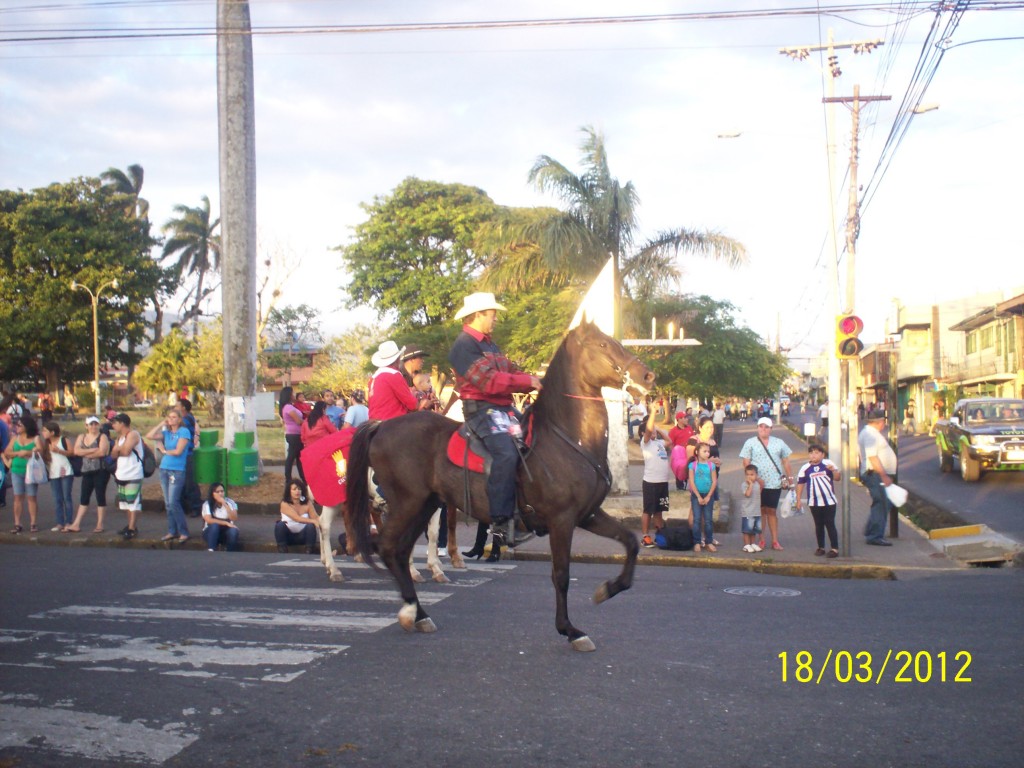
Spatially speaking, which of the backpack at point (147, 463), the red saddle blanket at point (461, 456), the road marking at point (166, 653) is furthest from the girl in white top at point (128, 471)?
the red saddle blanket at point (461, 456)

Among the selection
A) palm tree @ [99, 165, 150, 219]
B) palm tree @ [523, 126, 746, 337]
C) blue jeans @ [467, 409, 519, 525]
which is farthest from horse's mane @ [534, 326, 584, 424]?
palm tree @ [99, 165, 150, 219]

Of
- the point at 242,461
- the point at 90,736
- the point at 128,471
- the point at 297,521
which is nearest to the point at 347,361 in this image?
the point at 242,461

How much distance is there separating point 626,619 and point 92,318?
50.2 meters

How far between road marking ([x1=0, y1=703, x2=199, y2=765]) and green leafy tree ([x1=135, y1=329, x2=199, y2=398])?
151ft

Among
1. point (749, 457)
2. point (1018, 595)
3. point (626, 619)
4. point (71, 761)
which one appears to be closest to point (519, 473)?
point (626, 619)

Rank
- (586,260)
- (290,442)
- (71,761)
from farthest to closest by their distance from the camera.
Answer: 1. (586,260)
2. (290,442)
3. (71,761)

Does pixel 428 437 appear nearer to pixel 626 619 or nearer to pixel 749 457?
pixel 626 619

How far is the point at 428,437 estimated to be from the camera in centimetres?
760

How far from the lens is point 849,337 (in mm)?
12828

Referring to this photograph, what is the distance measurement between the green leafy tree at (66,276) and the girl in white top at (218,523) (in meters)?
41.2

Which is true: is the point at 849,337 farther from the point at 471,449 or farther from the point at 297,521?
the point at 297,521

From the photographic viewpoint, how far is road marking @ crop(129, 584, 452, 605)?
877cm

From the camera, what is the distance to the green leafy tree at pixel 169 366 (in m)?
49.5
